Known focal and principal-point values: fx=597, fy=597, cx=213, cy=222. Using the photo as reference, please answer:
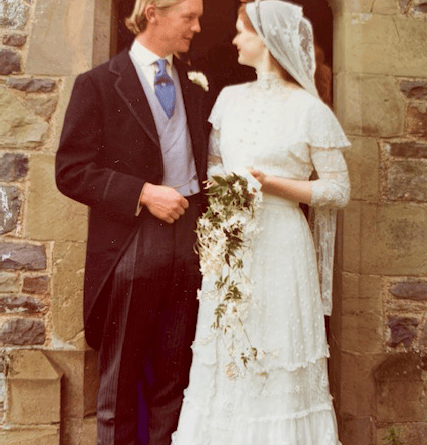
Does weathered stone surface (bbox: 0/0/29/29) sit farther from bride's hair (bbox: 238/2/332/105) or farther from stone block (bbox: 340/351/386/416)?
stone block (bbox: 340/351/386/416)

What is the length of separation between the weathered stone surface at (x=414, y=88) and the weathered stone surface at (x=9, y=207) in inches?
81.1

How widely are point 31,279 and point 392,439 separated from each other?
2.02 m

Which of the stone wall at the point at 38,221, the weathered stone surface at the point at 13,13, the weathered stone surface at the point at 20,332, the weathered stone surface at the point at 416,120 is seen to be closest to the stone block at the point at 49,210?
the stone wall at the point at 38,221

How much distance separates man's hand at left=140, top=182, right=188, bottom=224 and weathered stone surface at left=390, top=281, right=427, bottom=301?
1.35 m

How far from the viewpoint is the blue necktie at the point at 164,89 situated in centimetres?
253

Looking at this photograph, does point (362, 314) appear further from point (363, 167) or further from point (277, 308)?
point (277, 308)

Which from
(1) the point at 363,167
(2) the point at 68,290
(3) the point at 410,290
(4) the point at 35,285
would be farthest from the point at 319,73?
(4) the point at 35,285

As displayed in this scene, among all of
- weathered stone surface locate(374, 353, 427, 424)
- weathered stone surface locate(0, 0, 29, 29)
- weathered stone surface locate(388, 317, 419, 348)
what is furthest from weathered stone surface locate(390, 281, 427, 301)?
weathered stone surface locate(0, 0, 29, 29)

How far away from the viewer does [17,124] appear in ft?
9.87

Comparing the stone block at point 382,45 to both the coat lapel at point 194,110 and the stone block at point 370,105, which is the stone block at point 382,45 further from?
the coat lapel at point 194,110

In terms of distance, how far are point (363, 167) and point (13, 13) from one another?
6.36 feet

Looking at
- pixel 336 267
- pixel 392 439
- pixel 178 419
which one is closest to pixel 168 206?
pixel 178 419

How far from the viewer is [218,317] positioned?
7.50 feet

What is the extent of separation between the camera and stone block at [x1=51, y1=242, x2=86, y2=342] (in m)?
3.01
